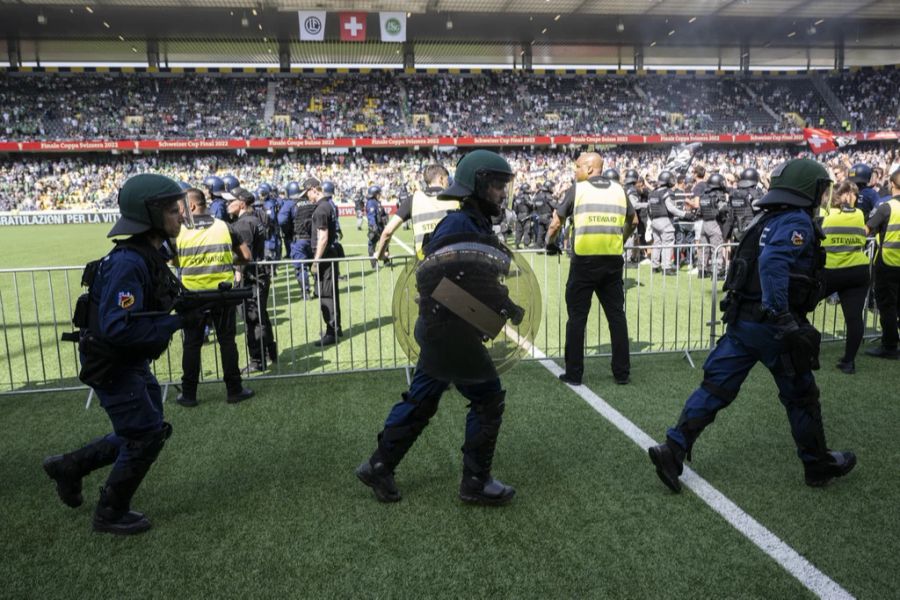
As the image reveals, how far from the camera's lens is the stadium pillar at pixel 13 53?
117 ft

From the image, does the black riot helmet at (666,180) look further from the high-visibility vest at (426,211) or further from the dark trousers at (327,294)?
the high-visibility vest at (426,211)

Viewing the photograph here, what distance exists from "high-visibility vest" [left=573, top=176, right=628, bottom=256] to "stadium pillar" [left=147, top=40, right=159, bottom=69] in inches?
1541

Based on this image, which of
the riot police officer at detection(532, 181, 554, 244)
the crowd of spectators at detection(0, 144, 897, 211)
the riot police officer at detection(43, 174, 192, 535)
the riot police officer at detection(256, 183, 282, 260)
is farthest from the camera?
the crowd of spectators at detection(0, 144, 897, 211)

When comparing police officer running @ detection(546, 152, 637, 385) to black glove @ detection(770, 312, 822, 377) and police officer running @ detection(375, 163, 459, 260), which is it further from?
black glove @ detection(770, 312, 822, 377)

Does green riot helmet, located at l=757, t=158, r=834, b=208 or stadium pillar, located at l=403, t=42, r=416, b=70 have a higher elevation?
stadium pillar, located at l=403, t=42, r=416, b=70

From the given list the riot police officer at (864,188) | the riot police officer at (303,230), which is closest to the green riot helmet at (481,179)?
the riot police officer at (303,230)

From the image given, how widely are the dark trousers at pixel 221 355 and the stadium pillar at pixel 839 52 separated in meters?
44.7

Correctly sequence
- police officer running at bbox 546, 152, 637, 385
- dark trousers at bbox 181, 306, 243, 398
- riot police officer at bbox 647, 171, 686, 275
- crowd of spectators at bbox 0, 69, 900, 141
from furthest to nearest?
crowd of spectators at bbox 0, 69, 900, 141 < riot police officer at bbox 647, 171, 686, 275 < police officer running at bbox 546, 152, 637, 385 < dark trousers at bbox 181, 306, 243, 398

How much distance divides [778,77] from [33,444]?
52.2 meters

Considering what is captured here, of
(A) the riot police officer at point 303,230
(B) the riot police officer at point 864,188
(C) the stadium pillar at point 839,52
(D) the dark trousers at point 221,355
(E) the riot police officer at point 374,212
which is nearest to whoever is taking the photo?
(D) the dark trousers at point 221,355

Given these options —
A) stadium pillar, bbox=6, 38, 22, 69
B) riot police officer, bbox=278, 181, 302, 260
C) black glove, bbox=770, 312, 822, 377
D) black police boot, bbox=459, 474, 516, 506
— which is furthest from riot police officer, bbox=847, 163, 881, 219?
stadium pillar, bbox=6, 38, 22, 69

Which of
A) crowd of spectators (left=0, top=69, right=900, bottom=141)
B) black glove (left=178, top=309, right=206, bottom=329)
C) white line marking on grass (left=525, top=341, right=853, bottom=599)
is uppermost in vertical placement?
crowd of spectators (left=0, top=69, right=900, bottom=141)

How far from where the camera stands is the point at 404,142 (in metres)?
37.2

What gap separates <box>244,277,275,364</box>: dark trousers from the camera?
230 inches
